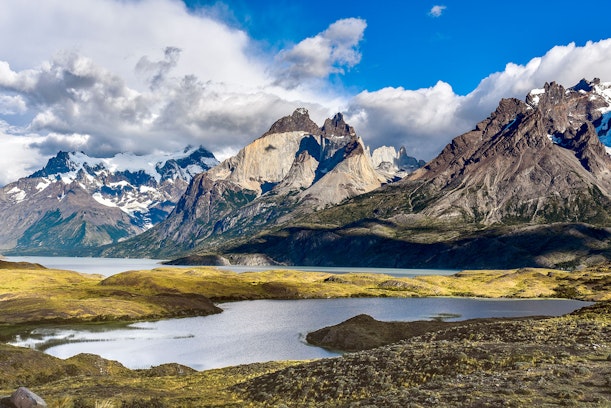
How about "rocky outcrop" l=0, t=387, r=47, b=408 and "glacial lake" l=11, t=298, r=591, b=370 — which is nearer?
"rocky outcrop" l=0, t=387, r=47, b=408

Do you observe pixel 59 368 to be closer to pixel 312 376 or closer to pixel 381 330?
pixel 312 376

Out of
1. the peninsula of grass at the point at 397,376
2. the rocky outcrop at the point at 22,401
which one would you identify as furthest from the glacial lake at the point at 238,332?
the rocky outcrop at the point at 22,401

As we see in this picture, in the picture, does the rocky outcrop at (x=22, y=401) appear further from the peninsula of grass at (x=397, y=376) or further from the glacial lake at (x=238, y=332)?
the glacial lake at (x=238, y=332)

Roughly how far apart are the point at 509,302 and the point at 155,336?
442 feet

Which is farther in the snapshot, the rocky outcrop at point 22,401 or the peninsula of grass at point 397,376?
the rocky outcrop at point 22,401

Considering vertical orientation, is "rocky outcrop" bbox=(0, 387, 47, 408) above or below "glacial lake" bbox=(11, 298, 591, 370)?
above

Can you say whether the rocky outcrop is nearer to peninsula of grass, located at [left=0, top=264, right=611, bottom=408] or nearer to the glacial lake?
peninsula of grass, located at [left=0, top=264, right=611, bottom=408]

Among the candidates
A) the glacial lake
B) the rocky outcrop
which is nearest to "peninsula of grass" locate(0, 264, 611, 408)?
the rocky outcrop

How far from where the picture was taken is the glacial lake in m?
84.4

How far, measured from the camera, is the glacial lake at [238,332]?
84375 millimetres

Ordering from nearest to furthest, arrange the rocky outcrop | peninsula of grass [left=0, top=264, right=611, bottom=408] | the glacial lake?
peninsula of grass [left=0, top=264, right=611, bottom=408], the rocky outcrop, the glacial lake

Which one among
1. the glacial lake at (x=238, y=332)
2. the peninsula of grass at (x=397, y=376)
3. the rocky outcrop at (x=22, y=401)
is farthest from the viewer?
the glacial lake at (x=238, y=332)

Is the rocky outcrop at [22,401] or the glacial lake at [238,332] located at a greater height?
the rocky outcrop at [22,401]

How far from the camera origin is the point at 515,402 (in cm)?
2692
